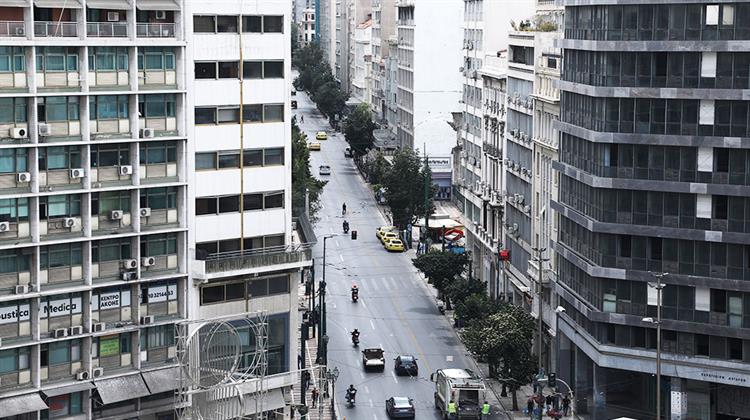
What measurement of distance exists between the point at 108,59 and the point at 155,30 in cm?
268

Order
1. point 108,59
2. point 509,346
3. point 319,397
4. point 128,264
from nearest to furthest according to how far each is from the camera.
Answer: point 108,59 → point 128,264 → point 319,397 → point 509,346

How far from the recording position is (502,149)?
116250 mm

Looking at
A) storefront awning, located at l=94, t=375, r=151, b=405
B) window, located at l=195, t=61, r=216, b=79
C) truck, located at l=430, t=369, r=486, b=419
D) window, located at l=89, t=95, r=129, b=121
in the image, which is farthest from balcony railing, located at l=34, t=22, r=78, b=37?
truck, located at l=430, t=369, r=486, b=419

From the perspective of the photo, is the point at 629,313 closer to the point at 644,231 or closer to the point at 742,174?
the point at 644,231

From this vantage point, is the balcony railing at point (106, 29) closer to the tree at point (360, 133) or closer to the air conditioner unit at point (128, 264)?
the air conditioner unit at point (128, 264)

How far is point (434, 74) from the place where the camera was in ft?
571

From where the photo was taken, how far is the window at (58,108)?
69.8 m

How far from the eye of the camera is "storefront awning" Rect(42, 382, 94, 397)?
7052cm

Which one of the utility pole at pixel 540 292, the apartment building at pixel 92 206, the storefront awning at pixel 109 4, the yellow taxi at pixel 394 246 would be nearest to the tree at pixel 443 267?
the utility pole at pixel 540 292

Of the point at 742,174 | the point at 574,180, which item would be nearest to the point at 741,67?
the point at 742,174

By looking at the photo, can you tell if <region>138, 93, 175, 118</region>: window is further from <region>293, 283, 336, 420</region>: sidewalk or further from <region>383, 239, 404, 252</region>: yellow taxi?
<region>383, 239, 404, 252</region>: yellow taxi

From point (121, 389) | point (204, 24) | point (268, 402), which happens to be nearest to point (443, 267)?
point (268, 402)

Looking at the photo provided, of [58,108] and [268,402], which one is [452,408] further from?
[58,108]

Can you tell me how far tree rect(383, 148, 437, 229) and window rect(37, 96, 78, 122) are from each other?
74901 millimetres
